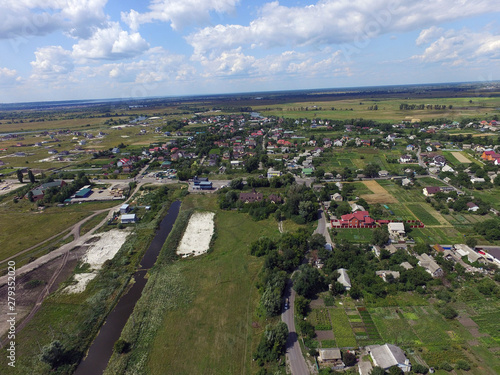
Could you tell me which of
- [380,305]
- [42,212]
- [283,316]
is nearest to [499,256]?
[380,305]

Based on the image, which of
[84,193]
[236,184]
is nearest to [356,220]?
[236,184]

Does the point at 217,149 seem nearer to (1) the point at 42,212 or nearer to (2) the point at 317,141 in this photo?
(2) the point at 317,141

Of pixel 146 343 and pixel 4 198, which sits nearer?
pixel 146 343

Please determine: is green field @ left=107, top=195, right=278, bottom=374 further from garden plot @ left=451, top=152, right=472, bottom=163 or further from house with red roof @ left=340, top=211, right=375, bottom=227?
garden plot @ left=451, top=152, right=472, bottom=163

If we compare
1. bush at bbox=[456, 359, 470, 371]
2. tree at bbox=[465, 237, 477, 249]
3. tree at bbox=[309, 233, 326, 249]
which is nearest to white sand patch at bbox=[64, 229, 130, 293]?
tree at bbox=[309, 233, 326, 249]

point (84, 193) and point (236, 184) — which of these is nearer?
point (84, 193)

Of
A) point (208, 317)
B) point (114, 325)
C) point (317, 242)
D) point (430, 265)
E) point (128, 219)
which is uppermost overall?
point (317, 242)

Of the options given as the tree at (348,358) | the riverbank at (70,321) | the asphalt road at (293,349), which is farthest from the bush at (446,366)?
the riverbank at (70,321)

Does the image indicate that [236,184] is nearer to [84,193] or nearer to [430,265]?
[84,193]
